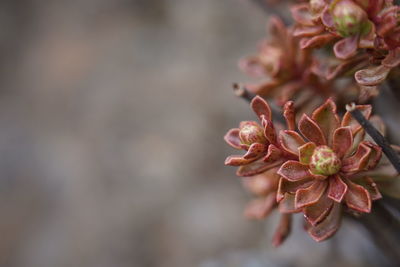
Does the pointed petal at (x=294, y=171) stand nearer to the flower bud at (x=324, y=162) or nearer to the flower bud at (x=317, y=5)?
the flower bud at (x=324, y=162)

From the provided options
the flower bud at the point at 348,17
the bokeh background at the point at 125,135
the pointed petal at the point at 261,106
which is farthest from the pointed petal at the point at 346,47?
the bokeh background at the point at 125,135

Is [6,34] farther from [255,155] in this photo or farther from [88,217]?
[255,155]

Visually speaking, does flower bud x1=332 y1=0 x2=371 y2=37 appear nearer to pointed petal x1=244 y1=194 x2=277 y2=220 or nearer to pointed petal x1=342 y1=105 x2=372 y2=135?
pointed petal x1=342 y1=105 x2=372 y2=135

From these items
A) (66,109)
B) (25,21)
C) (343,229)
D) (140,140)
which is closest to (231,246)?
(140,140)

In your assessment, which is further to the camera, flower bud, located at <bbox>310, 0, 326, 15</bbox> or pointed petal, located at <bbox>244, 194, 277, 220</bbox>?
pointed petal, located at <bbox>244, 194, 277, 220</bbox>

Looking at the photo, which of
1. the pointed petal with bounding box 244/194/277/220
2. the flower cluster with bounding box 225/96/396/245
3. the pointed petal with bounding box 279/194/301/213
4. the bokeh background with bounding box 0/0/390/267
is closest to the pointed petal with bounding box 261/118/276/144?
the flower cluster with bounding box 225/96/396/245
